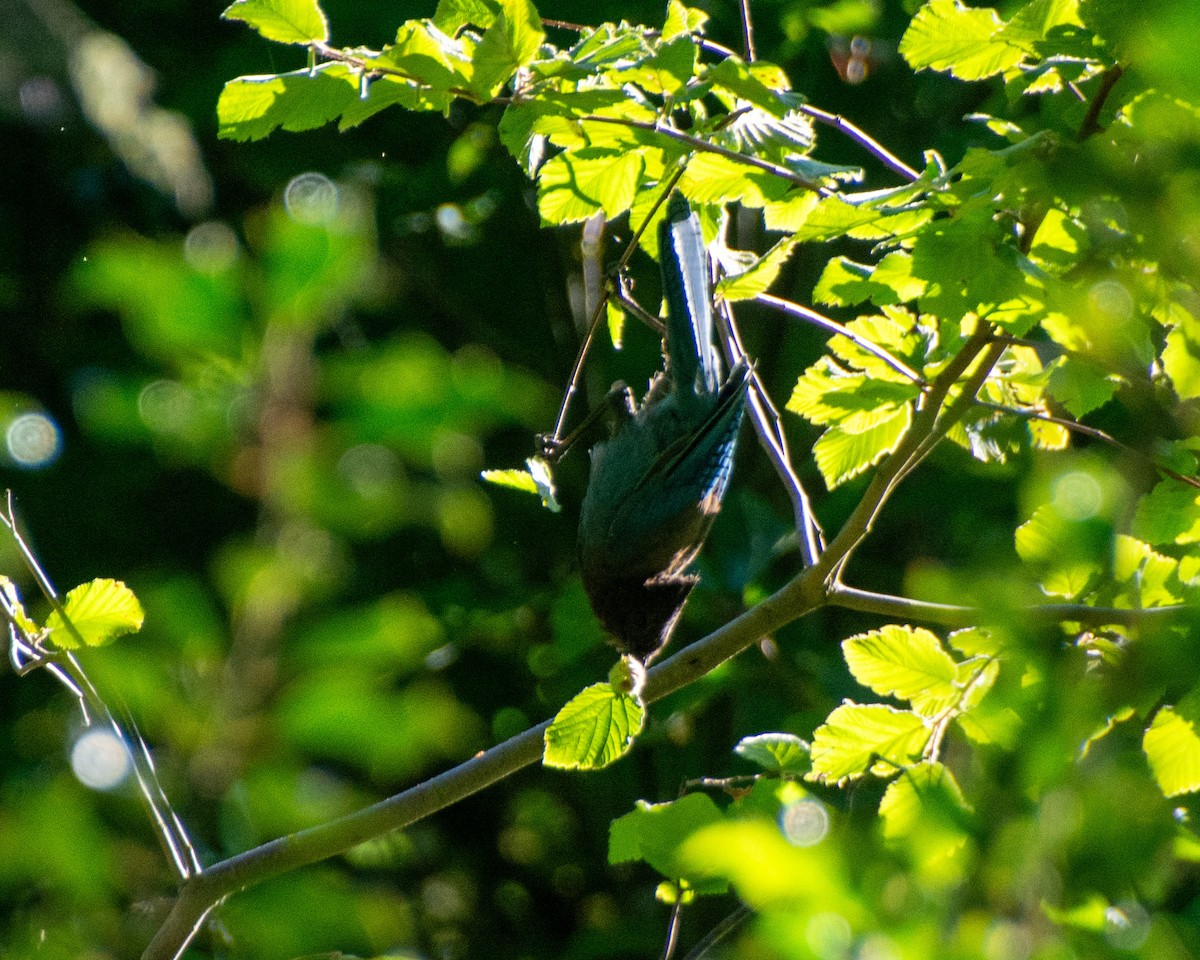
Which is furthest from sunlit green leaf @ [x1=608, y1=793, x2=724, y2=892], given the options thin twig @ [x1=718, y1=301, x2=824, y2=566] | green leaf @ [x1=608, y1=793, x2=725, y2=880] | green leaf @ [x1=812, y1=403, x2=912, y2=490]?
green leaf @ [x1=812, y1=403, x2=912, y2=490]

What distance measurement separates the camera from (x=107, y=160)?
490 cm

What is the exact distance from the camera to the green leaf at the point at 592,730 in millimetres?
2193

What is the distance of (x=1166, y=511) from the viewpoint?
227 cm

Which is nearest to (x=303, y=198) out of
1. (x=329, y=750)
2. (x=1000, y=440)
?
(x=329, y=750)

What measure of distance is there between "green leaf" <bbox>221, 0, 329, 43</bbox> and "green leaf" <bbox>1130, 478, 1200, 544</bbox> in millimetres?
1589

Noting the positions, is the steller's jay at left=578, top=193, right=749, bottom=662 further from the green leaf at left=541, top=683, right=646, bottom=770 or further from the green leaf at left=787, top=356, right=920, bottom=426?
the green leaf at left=541, top=683, right=646, bottom=770

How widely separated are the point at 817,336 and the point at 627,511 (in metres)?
1.71

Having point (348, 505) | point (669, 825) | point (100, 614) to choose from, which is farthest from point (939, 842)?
point (100, 614)

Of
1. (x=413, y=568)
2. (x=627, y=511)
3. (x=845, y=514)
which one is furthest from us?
(x=413, y=568)

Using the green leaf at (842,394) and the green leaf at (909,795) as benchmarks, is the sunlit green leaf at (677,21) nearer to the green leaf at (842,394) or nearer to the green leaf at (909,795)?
the green leaf at (842,394)

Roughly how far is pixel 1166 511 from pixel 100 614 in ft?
5.76

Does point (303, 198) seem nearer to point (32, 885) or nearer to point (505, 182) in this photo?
point (32, 885)

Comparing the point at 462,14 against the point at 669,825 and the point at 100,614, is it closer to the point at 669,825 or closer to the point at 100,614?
the point at 100,614

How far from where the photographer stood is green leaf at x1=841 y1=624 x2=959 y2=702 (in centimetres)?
204
